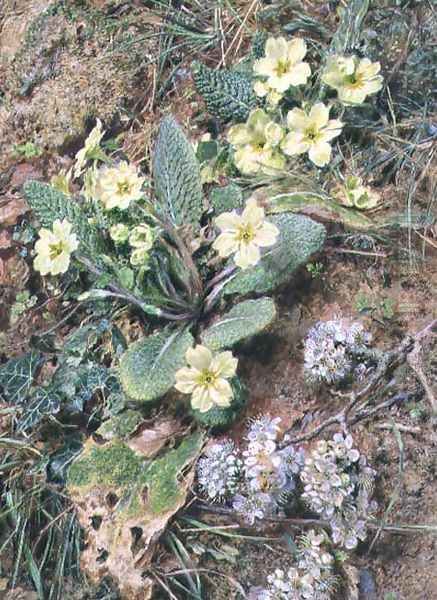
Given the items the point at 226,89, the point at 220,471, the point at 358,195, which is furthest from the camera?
the point at 226,89

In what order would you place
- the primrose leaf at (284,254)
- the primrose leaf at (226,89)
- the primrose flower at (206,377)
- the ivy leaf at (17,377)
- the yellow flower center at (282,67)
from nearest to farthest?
1. the primrose flower at (206,377)
2. the primrose leaf at (284,254)
3. the yellow flower center at (282,67)
4. the ivy leaf at (17,377)
5. the primrose leaf at (226,89)

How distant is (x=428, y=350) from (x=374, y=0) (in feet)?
4.00

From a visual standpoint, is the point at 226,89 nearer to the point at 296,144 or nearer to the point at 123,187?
the point at 296,144

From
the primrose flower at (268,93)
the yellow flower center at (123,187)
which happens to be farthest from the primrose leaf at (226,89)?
the yellow flower center at (123,187)

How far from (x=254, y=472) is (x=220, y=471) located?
4.1 inches

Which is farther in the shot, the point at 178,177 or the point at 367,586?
the point at 178,177

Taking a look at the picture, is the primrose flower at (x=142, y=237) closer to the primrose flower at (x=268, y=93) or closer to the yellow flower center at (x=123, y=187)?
the yellow flower center at (x=123, y=187)

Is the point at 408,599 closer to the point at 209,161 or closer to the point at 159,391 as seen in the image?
the point at 159,391

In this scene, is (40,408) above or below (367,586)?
above

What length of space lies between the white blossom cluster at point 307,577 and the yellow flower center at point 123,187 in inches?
40.1

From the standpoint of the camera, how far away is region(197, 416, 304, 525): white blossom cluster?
1875 millimetres

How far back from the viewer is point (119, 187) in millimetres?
1987

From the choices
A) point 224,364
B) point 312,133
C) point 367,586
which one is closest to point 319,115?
point 312,133

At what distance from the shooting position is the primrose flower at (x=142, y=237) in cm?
196
